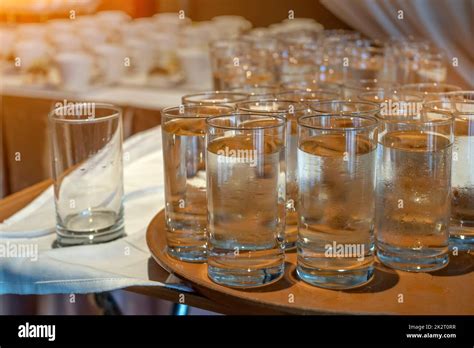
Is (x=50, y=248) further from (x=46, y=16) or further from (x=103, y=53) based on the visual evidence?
(x=46, y=16)

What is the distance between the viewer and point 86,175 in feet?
2.80

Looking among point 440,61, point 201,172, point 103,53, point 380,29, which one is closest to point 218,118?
point 201,172

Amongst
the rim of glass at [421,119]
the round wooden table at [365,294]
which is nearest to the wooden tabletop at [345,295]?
the round wooden table at [365,294]

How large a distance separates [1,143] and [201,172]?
153cm

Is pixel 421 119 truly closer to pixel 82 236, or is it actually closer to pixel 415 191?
pixel 415 191

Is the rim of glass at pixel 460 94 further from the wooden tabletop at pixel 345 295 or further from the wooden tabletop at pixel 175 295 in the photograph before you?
the wooden tabletop at pixel 175 295

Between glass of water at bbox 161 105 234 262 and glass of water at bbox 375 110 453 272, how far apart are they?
18cm

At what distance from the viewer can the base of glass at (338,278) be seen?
0.65 meters

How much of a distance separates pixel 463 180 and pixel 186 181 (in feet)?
0.95

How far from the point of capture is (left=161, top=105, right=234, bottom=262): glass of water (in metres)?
0.71

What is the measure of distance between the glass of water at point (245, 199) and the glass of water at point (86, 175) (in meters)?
0.24

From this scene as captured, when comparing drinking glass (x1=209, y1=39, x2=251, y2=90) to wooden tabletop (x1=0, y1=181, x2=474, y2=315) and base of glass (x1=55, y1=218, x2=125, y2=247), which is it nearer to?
base of glass (x1=55, y1=218, x2=125, y2=247)

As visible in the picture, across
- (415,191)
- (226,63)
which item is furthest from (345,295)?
(226,63)

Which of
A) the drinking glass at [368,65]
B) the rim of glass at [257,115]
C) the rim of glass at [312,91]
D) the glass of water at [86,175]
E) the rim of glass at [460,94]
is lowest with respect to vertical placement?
the glass of water at [86,175]
